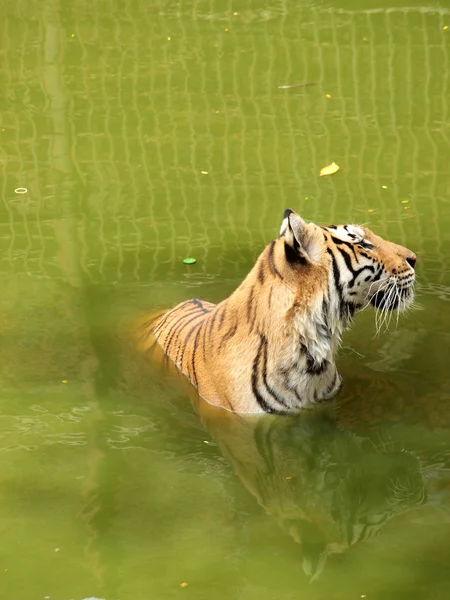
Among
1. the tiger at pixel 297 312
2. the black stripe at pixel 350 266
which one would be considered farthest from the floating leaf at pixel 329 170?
the black stripe at pixel 350 266

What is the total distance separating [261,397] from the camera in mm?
4875

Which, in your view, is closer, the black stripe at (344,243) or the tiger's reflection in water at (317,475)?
the tiger's reflection in water at (317,475)

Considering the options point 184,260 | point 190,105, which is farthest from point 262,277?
point 190,105

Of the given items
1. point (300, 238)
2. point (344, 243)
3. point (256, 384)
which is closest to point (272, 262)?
point (300, 238)

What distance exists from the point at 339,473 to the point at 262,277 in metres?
0.87

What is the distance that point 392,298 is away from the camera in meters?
4.88

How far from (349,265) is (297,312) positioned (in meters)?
0.30

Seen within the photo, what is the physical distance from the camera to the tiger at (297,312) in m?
4.66

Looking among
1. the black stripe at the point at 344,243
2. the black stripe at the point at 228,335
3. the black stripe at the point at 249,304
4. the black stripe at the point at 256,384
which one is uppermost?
the black stripe at the point at 344,243

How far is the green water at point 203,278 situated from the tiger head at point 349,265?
515 millimetres

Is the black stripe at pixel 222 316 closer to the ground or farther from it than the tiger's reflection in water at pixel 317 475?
farther from it

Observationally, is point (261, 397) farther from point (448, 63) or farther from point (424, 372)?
point (448, 63)

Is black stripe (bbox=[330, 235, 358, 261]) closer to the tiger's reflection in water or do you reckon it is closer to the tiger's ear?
the tiger's ear

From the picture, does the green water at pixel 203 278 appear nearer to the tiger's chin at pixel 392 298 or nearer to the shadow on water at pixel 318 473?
the shadow on water at pixel 318 473
